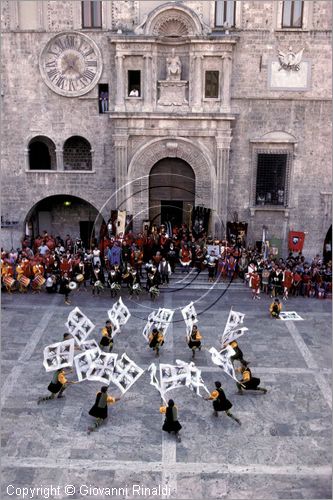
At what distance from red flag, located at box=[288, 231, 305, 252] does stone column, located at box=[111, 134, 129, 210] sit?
10270mm

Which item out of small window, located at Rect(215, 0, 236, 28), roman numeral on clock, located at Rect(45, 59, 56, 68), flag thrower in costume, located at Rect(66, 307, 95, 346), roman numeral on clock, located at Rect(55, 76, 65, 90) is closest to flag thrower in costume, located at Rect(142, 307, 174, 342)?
flag thrower in costume, located at Rect(66, 307, 95, 346)

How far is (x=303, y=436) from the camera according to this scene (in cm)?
1553

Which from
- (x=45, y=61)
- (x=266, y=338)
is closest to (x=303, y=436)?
(x=266, y=338)

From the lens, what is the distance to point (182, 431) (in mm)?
15766

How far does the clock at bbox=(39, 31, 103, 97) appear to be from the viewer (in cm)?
2936

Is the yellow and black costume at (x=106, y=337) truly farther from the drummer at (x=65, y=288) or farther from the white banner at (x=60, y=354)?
the drummer at (x=65, y=288)

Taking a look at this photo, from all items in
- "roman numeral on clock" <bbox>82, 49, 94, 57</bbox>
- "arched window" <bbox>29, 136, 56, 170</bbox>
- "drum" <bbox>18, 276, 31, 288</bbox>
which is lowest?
"drum" <bbox>18, 276, 31, 288</bbox>

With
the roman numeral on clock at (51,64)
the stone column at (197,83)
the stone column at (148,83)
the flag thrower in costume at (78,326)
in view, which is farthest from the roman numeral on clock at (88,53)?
the flag thrower in costume at (78,326)

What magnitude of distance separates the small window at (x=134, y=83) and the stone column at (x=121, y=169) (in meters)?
2.50

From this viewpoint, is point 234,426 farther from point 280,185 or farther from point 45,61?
point 45,61

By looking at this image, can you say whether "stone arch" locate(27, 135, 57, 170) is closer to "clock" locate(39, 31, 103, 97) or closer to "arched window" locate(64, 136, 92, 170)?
"arched window" locate(64, 136, 92, 170)

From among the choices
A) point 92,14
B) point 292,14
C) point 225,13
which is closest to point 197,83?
point 225,13

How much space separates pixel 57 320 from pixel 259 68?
18183 mm

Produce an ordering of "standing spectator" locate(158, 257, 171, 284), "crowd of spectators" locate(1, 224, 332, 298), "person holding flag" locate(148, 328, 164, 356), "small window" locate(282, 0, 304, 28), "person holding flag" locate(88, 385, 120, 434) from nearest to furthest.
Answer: "person holding flag" locate(88, 385, 120, 434) → "person holding flag" locate(148, 328, 164, 356) → "crowd of spectators" locate(1, 224, 332, 298) → "standing spectator" locate(158, 257, 171, 284) → "small window" locate(282, 0, 304, 28)
